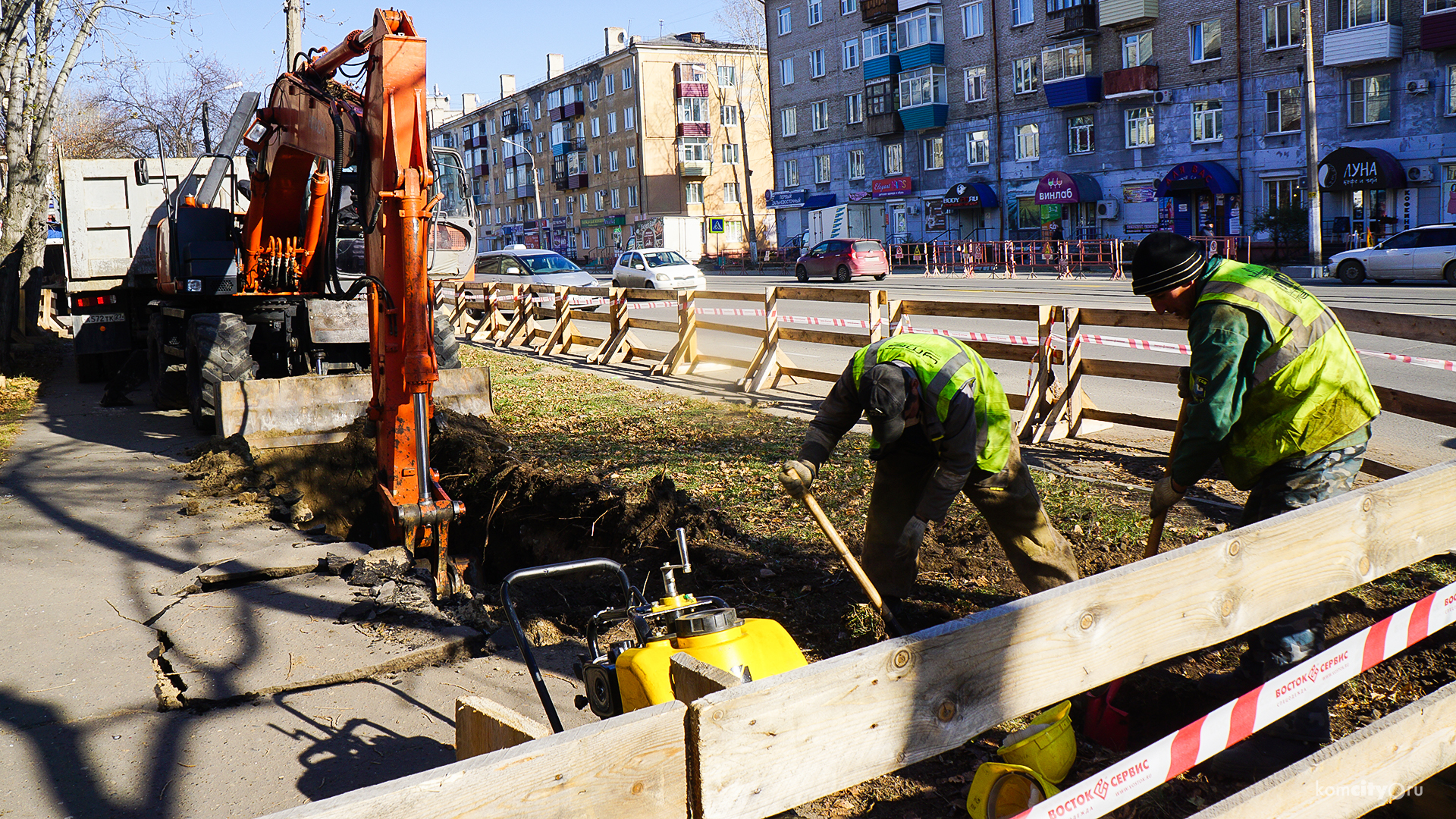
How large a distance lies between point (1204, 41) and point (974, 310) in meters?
29.6

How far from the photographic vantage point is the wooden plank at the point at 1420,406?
19.3 ft

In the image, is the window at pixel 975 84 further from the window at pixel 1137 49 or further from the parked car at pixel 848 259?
the parked car at pixel 848 259

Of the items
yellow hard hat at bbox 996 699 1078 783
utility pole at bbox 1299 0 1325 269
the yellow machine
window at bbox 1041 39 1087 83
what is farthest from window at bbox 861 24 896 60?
the yellow machine

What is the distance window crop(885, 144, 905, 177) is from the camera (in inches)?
1779

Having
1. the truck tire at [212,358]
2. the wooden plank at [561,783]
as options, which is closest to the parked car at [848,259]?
the truck tire at [212,358]

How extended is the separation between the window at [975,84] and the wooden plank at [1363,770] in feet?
135

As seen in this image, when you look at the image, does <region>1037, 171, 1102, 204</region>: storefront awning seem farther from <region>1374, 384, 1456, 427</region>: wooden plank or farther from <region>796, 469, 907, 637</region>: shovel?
<region>796, 469, 907, 637</region>: shovel

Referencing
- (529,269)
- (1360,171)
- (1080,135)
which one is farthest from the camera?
(1080,135)

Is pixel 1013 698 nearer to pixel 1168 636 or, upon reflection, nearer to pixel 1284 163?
pixel 1168 636

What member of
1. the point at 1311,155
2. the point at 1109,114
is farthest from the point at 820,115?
the point at 1311,155

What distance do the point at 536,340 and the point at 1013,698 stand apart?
59.3ft

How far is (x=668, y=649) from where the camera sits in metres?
3.00

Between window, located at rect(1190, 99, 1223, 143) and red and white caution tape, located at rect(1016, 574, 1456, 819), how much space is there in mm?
34287

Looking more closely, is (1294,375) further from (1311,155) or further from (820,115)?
(820,115)
